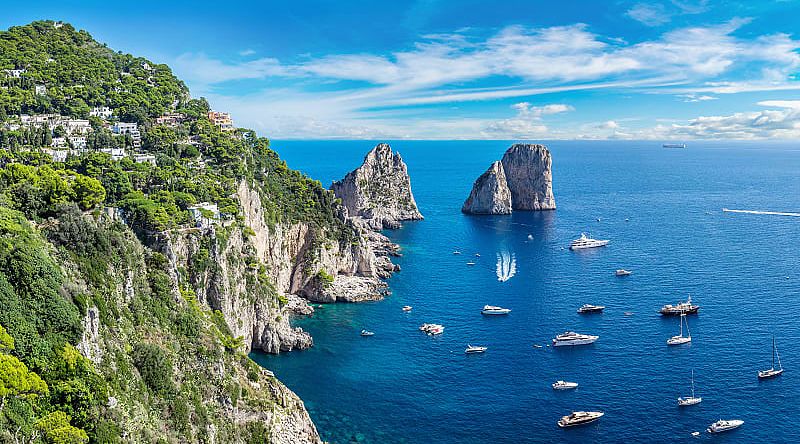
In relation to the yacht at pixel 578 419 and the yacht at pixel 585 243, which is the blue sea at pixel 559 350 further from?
the yacht at pixel 585 243

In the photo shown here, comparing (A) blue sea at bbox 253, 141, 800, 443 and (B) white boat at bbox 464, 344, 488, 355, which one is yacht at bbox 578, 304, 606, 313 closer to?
(A) blue sea at bbox 253, 141, 800, 443

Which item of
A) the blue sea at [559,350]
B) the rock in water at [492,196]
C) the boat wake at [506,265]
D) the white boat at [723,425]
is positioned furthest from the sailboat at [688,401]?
the rock in water at [492,196]

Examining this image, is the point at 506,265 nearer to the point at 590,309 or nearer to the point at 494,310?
the point at 494,310

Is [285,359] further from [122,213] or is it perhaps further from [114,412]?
[114,412]

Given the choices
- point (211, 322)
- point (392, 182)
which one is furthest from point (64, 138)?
point (392, 182)

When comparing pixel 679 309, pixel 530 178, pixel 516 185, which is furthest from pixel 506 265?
pixel 516 185

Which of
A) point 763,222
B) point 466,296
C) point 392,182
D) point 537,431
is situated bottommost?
point 537,431
